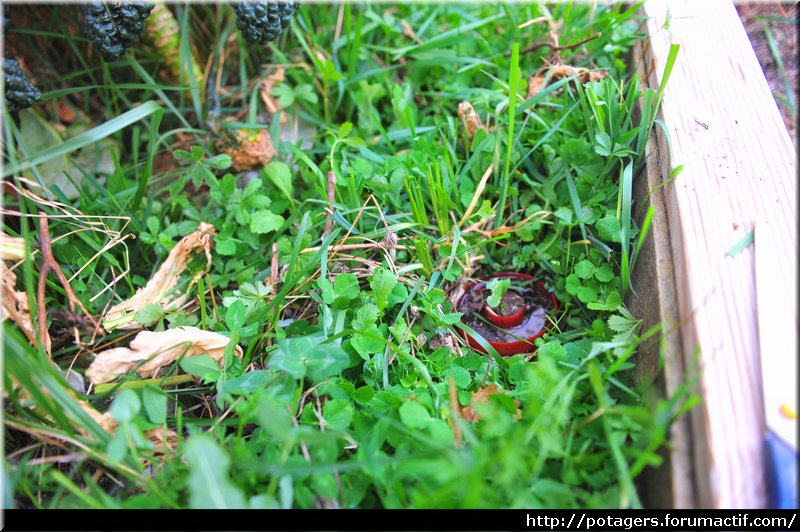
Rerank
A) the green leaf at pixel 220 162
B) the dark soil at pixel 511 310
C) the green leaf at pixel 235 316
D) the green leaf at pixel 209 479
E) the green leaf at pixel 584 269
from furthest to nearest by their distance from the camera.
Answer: the green leaf at pixel 220 162
the dark soil at pixel 511 310
the green leaf at pixel 584 269
the green leaf at pixel 235 316
the green leaf at pixel 209 479

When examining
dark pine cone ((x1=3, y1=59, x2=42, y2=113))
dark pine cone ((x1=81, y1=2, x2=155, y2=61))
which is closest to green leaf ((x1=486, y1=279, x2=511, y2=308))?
dark pine cone ((x1=81, y1=2, x2=155, y2=61))

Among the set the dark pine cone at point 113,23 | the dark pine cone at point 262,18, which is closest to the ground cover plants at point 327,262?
the dark pine cone at point 113,23

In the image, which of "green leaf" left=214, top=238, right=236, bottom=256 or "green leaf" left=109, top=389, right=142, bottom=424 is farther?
"green leaf" left=214, top=238, right=236, bottom=256

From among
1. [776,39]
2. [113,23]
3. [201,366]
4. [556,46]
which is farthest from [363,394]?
[776,39]

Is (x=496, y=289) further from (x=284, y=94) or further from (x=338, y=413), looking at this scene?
(x=284, y=94)

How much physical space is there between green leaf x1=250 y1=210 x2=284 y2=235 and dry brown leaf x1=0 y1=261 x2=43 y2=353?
60 centimetres

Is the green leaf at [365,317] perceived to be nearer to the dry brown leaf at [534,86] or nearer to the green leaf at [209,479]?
the green leaf at [209,479]

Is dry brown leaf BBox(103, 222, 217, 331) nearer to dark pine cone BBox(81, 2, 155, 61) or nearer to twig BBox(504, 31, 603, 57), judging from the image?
dark pine cone BBox(81, 2, 155, 61)

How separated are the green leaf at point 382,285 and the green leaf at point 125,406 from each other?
24.3 inches

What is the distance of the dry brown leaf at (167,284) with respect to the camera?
1659mm

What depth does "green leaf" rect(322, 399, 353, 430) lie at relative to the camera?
1.32 meters

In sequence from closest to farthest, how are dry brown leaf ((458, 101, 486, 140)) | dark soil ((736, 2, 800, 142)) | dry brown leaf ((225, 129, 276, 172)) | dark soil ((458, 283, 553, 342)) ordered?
dark soil ((458, 283, 553, 342))
dry brown leaf ((458, 101, 486, 140))
dry brown leaf ((225, 129, 276, 172))
dark soil ((736, 2, 800, 142))

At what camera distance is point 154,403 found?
53.1 inches

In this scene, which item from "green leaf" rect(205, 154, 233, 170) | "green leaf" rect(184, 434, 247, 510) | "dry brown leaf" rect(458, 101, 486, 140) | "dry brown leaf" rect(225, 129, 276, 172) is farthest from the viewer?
"dry brown leaf" rect(225, 129, 276, 172)
